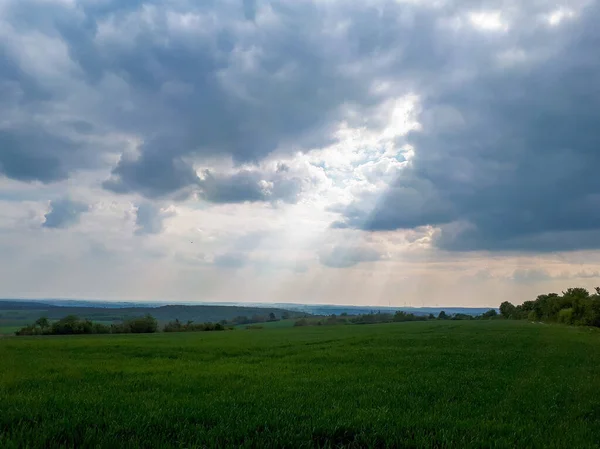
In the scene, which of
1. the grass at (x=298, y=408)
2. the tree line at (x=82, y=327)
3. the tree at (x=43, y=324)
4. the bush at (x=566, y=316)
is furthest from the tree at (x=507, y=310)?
the grass at (x=298, y=408)

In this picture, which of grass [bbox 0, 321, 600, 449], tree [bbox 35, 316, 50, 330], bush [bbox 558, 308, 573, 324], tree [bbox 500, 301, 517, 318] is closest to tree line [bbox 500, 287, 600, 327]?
bush [bbox 558, 308, 573, 324]

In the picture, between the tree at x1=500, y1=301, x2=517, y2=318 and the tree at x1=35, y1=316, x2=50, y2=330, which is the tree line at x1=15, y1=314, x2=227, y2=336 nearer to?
the tree at x1=35, y1=316, x2=50, y2=330

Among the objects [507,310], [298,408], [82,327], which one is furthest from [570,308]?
[298,408]

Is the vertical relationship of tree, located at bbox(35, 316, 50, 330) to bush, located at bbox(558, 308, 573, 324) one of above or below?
below

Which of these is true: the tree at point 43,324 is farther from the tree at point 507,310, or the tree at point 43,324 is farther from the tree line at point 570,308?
the tree at point 507,310

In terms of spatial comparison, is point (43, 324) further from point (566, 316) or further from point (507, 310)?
point (507, 310)

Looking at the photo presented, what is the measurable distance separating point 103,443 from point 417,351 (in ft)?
87.5

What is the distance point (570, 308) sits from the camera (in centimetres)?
9994

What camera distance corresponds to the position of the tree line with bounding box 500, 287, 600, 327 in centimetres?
8762

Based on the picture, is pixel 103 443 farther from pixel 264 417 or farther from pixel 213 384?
pixel 213 384

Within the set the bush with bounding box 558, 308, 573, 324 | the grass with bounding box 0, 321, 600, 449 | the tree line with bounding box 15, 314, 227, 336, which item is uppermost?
the grass with bounding box 0, 321, 600, 449

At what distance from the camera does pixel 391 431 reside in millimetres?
8969

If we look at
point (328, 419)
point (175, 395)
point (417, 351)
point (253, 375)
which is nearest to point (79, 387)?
point (175, 395)

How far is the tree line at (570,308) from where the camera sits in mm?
87625
